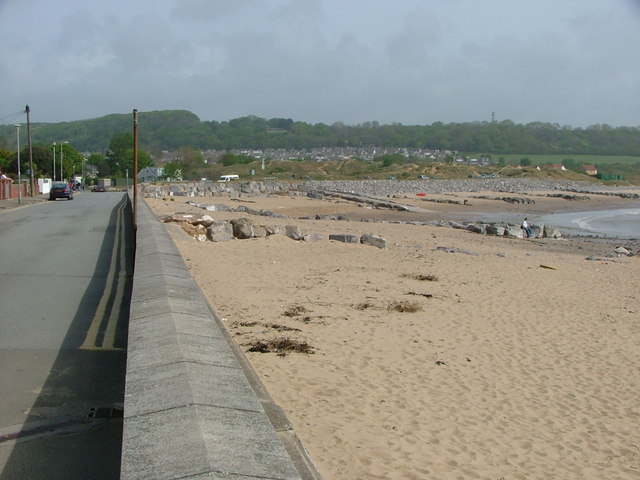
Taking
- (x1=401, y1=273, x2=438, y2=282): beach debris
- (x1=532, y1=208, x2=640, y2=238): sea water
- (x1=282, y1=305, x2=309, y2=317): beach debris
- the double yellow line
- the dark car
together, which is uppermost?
the double yellow line

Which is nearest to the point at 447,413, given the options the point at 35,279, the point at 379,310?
the point at 379,310

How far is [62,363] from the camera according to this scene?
7.91m

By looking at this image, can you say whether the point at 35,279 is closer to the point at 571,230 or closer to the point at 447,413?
the point at 447,413

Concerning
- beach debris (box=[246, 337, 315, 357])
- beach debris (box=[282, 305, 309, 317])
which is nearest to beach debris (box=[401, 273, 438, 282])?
beach debris (box=[282, 305, 309, 317])

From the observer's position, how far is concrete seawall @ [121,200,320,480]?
3.60 metres

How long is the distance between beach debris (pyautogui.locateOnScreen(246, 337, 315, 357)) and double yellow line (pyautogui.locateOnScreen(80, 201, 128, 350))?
1.77 metres

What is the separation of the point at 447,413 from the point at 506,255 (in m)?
16.4

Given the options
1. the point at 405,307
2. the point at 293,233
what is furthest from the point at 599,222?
the point at 405,307

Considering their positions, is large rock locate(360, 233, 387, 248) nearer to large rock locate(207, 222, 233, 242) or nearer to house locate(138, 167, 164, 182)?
large rock locate(207, 222, 233, 242)

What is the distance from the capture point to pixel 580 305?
14.7m

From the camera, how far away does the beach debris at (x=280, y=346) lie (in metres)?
9.39

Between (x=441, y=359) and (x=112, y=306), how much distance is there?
4998 mm

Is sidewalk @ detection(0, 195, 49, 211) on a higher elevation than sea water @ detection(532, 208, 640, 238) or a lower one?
higher

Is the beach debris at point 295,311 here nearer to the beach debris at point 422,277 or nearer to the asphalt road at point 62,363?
the asphalt road at point 62,363
